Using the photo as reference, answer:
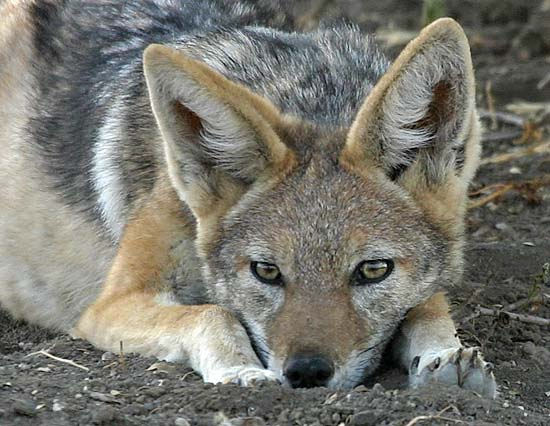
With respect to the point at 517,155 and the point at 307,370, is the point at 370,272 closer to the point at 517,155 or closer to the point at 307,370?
the point at 307,370

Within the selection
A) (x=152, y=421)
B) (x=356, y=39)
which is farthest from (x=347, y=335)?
(x=356, y=39)

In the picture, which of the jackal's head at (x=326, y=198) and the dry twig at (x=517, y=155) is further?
the dry twig at (x=517, y=155)

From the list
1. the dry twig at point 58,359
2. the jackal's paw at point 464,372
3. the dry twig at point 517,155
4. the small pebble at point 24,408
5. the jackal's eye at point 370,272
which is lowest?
the dry twig at point 58,359

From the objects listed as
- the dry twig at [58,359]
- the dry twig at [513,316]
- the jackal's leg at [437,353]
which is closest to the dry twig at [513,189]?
the dry twig at [513,316]

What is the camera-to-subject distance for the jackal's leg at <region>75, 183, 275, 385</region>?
454 centimetres

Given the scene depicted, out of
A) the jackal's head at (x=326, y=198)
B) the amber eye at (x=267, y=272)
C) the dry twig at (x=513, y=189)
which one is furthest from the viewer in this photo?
the dry twig at (x=513, y=189)

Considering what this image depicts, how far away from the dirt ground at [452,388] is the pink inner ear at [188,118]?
2.97 feet

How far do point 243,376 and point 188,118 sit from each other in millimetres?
1036

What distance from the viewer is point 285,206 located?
461cm

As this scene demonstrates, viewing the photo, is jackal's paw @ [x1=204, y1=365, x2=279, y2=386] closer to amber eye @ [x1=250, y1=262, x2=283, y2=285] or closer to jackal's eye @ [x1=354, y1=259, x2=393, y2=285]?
amber eye @ [x1=250, y1=262, x2=283, y2=285]

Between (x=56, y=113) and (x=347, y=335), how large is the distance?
2444 mm

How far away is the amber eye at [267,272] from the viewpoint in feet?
14.8

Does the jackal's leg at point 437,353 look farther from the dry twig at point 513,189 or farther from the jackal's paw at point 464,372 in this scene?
the dry twig at point 513,189

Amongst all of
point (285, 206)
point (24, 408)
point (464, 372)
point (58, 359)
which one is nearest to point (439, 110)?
point (285, 206)
